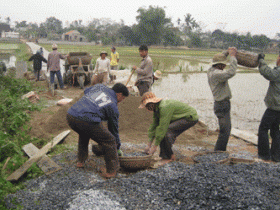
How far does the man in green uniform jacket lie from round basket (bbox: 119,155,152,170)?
257 mm

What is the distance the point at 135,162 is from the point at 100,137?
0.72 metres

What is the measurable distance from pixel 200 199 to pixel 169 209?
1.26 feet

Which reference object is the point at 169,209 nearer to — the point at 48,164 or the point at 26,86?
the point at 48,164

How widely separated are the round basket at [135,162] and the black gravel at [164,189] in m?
0.15

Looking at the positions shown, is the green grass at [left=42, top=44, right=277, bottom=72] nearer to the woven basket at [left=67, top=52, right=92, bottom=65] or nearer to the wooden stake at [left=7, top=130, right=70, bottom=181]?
the woven basket at [left=67, top=52, right=92, bottom=65]

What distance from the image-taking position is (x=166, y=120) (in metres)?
3.93

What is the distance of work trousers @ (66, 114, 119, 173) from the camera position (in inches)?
133

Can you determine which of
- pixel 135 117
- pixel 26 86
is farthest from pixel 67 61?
pixel 135 117

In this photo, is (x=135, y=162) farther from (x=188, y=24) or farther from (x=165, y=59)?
(x=188, y=24)

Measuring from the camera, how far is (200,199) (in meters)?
2.97

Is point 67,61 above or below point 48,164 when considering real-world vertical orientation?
above

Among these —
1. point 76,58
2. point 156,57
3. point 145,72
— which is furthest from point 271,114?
point 156,57

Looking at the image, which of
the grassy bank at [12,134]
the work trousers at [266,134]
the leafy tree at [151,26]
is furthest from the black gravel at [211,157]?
the leafy tree at [151,26]

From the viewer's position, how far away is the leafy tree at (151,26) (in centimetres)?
6236
